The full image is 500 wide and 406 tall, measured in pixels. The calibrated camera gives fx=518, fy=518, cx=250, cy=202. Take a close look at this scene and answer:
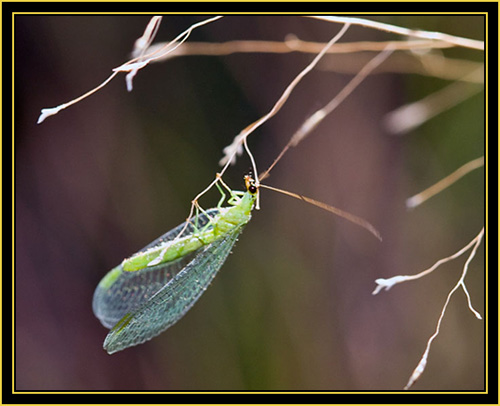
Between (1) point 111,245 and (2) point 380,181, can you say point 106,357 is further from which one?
(2) point 380,181

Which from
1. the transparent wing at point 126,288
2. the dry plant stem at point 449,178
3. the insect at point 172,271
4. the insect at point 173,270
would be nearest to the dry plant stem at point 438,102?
the dry plant stem at point 449,178

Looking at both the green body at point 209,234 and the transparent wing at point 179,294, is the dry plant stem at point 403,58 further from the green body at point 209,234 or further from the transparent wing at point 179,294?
the transparent wing at point 179,294

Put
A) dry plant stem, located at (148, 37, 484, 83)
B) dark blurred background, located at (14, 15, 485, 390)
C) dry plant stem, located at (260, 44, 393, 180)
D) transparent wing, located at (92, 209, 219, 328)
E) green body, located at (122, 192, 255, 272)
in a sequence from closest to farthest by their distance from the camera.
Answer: dry plant stem, located at (260, 44, 393, 180)
dry plant stem, located at (148, 37, 484, 83)
green body, located at (122, 192, 255, 272)
transparent wing, located at (92, 209, 219, 328)
dark blurred background, located at (14, 15, 485, 390)

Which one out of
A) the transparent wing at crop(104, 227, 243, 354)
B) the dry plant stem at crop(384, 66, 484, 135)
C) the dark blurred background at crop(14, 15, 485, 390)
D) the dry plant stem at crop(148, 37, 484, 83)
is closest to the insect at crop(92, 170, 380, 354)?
the transparent wing at crop(104, 227, 243, 354)

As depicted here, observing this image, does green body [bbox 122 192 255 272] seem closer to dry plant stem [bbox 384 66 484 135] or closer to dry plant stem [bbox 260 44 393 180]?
dry plant stem [bbox 260 44 393 180]

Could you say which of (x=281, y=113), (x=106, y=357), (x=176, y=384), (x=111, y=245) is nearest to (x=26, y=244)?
(x=111, y=245)

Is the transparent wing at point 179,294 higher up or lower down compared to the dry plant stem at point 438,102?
lower down
